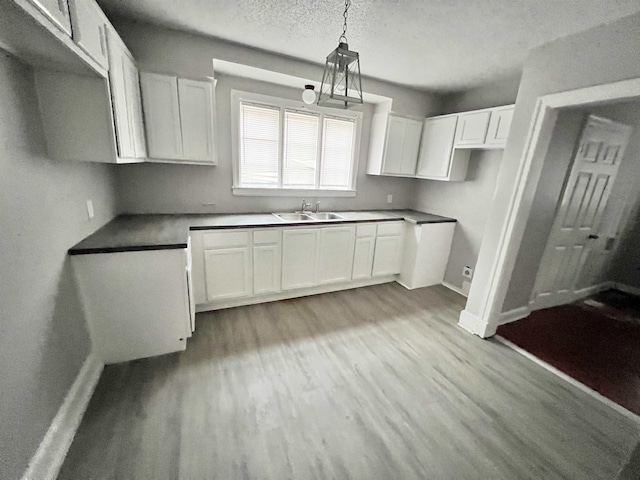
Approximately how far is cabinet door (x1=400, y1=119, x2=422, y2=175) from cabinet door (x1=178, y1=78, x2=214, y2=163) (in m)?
2.56

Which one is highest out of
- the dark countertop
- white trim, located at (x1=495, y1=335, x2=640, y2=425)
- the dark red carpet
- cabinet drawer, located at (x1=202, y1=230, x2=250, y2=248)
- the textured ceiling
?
the textured ceiling

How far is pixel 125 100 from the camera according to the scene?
73.1 inches

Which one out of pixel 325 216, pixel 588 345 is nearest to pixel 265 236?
pixel 325 216

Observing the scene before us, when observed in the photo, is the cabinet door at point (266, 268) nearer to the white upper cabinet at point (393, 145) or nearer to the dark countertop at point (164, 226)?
the dark countertop at point (164, 226)

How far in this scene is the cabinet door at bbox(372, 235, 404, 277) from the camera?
11.5 ft

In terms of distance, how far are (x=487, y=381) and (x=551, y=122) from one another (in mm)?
2179

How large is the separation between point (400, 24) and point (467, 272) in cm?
295

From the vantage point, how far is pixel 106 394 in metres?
1.72

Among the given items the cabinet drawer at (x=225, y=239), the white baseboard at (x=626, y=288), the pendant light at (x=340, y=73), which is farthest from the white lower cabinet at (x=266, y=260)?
the white baseboard at (x=626, y=288)

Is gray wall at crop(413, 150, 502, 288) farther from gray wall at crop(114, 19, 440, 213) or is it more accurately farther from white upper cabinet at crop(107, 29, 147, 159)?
white upper cabinet at crop(107, 29, 147, 159)

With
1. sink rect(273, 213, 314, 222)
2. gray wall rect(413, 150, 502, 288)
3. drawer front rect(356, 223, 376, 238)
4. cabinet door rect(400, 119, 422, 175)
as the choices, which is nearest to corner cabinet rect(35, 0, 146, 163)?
sink rect(273, 213, 314, 222)

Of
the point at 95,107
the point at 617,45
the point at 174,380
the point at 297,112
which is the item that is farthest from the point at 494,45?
the point at 174,380

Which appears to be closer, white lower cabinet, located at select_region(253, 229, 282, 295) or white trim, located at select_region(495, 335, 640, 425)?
white trim, located at select_region(495, 335, 640, 425)

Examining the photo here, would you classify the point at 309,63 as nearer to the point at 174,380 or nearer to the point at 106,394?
the point at 174,380
